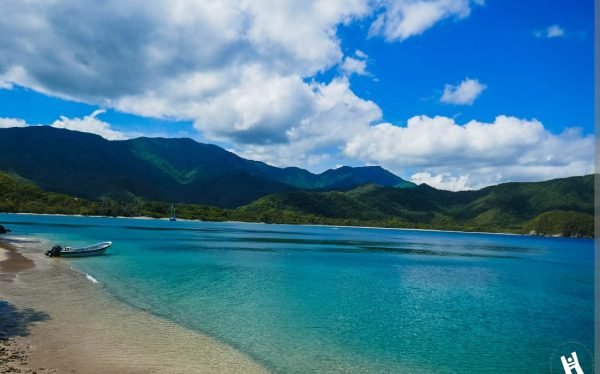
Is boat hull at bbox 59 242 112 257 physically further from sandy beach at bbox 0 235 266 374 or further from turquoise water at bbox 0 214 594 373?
sandy beach at bbox 0 235 266 374

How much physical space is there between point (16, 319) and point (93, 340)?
559cm

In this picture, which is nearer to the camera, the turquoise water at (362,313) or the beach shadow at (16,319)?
the beach shadow at (16,319)

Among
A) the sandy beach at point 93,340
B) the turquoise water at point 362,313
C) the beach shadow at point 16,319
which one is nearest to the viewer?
the sandy beach at point 93,340

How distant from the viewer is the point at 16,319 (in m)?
21.9

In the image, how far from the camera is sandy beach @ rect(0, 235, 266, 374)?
53.1 feet

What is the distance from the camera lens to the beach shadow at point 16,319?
1940 centimetres

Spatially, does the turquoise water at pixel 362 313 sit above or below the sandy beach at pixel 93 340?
below

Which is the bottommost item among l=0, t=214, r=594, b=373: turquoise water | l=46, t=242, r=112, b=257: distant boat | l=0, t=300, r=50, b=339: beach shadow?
l=0, t=214, r=594, b=373: turquoise water

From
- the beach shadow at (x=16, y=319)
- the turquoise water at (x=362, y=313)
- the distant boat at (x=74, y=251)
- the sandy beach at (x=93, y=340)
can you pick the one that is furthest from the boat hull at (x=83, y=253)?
the beach shadow at (x=16, y=319)

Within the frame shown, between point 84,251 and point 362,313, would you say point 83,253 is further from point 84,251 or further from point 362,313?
point 362,313

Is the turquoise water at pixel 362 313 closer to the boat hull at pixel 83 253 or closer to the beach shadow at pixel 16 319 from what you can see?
the boat hull at pixel 83 253

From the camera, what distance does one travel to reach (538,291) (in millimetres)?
47406

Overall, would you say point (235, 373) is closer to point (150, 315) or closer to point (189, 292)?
point (150, 315)

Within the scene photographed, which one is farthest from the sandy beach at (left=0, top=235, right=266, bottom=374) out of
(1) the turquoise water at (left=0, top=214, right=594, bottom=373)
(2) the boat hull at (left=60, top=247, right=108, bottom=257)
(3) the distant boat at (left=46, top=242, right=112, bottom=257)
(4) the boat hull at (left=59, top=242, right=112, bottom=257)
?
(4) the boat hull at (left=59, top=242, right=112, bottom=257)
